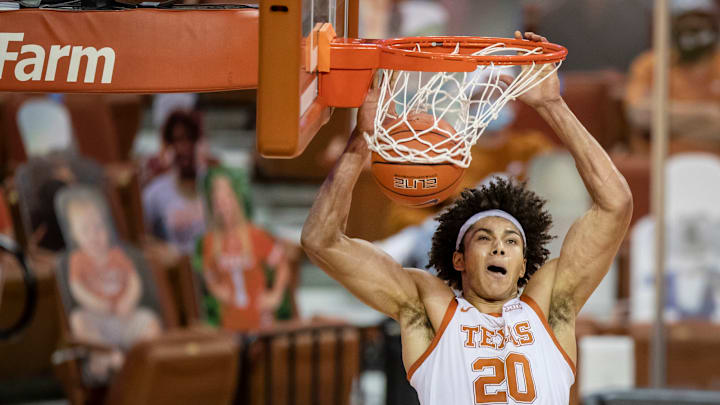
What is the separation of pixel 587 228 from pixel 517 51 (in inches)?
22.0

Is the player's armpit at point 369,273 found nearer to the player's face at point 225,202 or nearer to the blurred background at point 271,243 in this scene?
the blurred background at point 271,243

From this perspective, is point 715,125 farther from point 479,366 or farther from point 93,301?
point 479,366

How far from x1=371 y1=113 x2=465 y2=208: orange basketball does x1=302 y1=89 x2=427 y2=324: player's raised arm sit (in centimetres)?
7

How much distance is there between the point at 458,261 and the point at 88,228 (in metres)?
3.55

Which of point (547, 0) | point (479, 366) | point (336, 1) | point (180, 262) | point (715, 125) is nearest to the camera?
point (479, 366)

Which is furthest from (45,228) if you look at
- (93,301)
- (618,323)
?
(618,323)

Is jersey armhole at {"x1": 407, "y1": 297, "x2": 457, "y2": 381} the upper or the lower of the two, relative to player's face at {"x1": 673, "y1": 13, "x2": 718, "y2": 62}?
lower

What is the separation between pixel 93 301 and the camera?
598 centimetres

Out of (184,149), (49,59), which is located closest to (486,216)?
(49,59)

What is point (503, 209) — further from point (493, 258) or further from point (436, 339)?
point (436, 339)

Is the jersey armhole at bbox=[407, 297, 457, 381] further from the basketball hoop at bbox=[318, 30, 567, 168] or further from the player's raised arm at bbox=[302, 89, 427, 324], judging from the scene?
the basketball hoop at bbox=[318, 30, 567, 168]

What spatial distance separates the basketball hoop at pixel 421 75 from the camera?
3.03 metres

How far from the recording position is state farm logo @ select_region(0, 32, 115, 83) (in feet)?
10.4

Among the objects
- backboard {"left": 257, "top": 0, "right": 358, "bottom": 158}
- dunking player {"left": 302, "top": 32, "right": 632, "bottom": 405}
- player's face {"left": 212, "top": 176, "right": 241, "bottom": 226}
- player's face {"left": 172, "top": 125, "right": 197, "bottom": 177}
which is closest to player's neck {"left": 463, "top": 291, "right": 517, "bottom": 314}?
dunking player {"left": 302, "top": 32, "right": 632, "bottom": 405}
